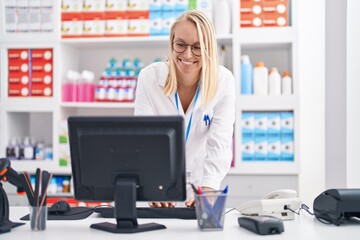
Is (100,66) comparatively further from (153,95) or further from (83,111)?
(153,95)

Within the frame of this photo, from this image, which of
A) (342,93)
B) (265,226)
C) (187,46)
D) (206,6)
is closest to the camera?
(265,226)

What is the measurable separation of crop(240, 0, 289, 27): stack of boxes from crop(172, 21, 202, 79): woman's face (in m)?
1.45

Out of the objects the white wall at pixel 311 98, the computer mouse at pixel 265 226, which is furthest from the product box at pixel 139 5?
the computer mouse at pixel 265 226

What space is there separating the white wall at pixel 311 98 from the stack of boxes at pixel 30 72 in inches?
76.4

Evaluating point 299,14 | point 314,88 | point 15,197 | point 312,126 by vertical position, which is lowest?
point 15,197

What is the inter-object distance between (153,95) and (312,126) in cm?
174

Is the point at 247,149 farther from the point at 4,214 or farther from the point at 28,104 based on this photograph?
the point at 4,214

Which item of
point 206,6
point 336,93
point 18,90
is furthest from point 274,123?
point 18,90

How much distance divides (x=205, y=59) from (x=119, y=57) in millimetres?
1914

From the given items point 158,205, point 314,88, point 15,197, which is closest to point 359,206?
point 158,205

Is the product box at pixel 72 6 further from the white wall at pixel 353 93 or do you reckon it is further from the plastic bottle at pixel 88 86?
the white wall at pixel 353 93

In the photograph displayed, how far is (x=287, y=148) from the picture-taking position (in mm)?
3533

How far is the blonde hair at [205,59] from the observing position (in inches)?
88.2

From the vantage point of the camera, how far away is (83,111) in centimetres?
413
